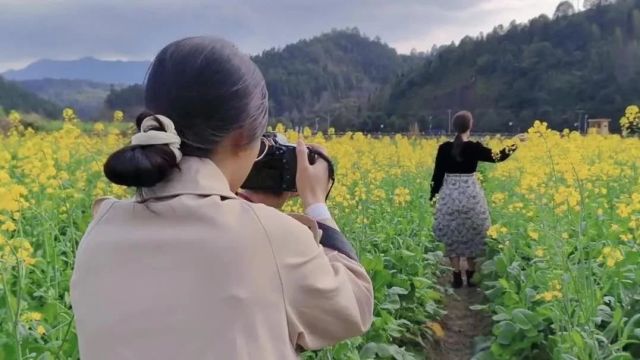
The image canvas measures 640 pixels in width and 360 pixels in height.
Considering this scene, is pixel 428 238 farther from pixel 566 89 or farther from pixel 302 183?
pixel 566 89

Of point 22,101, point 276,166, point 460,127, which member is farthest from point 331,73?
point 276,166

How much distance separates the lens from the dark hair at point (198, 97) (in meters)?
1.11

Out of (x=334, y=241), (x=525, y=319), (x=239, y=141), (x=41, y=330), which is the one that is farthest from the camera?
(x=525, y=319)

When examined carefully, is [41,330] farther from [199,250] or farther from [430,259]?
[430,259]

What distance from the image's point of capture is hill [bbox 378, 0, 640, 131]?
1417 inches

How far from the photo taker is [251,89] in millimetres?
1159

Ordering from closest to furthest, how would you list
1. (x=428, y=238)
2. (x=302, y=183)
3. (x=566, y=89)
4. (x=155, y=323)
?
(x=155, y=323)
(x=302, y=183)
(x=428, y=238)
(x=566, y=89)

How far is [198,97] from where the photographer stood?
1.12 metres

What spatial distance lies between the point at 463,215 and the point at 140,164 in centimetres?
517

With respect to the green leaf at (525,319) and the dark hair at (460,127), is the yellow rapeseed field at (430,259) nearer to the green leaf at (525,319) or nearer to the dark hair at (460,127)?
the green leaf at (525,319)

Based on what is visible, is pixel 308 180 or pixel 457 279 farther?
pixel 457 279

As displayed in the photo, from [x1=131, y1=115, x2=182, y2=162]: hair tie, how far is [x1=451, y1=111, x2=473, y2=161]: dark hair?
474 cm

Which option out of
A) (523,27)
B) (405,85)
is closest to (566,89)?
(523,27)

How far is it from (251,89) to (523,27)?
5036 centimetres
